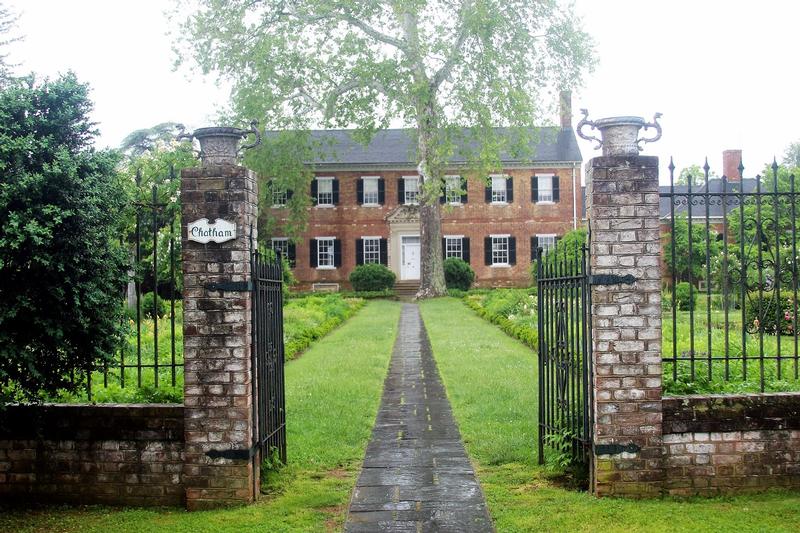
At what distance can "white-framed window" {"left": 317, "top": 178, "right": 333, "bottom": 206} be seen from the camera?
3675cm

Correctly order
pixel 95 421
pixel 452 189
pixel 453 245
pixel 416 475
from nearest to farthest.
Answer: pixel 95 421 < pixel 416 475 < pixel 452 189 < pixel 453 245

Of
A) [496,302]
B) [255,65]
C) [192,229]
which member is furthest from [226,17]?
[192,229]

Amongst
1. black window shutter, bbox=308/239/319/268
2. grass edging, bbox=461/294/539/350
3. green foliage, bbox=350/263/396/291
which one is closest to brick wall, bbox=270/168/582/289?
black window shutter, bbox=308/239/319/268

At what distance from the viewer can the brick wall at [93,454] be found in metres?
5.55

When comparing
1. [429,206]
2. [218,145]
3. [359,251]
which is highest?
[429,206]

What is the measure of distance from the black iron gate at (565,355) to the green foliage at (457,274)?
87.1ft

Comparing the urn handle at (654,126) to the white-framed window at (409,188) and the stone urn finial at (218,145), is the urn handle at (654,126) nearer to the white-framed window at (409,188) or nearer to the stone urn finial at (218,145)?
the stone urn finial at (218,145)

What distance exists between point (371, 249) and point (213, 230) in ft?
103

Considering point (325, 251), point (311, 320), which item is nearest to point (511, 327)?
point (311, 320)

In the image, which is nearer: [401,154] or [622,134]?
[622,134]

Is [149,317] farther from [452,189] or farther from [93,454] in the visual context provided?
[93,454]

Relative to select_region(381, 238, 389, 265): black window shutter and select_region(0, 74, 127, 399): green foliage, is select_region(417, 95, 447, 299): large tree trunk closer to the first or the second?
select_region(381, 238, 389, 265): black window shutter

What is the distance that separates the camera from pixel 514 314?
20.1 m

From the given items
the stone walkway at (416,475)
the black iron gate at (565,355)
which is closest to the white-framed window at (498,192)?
the stone walkway at (416,475)
